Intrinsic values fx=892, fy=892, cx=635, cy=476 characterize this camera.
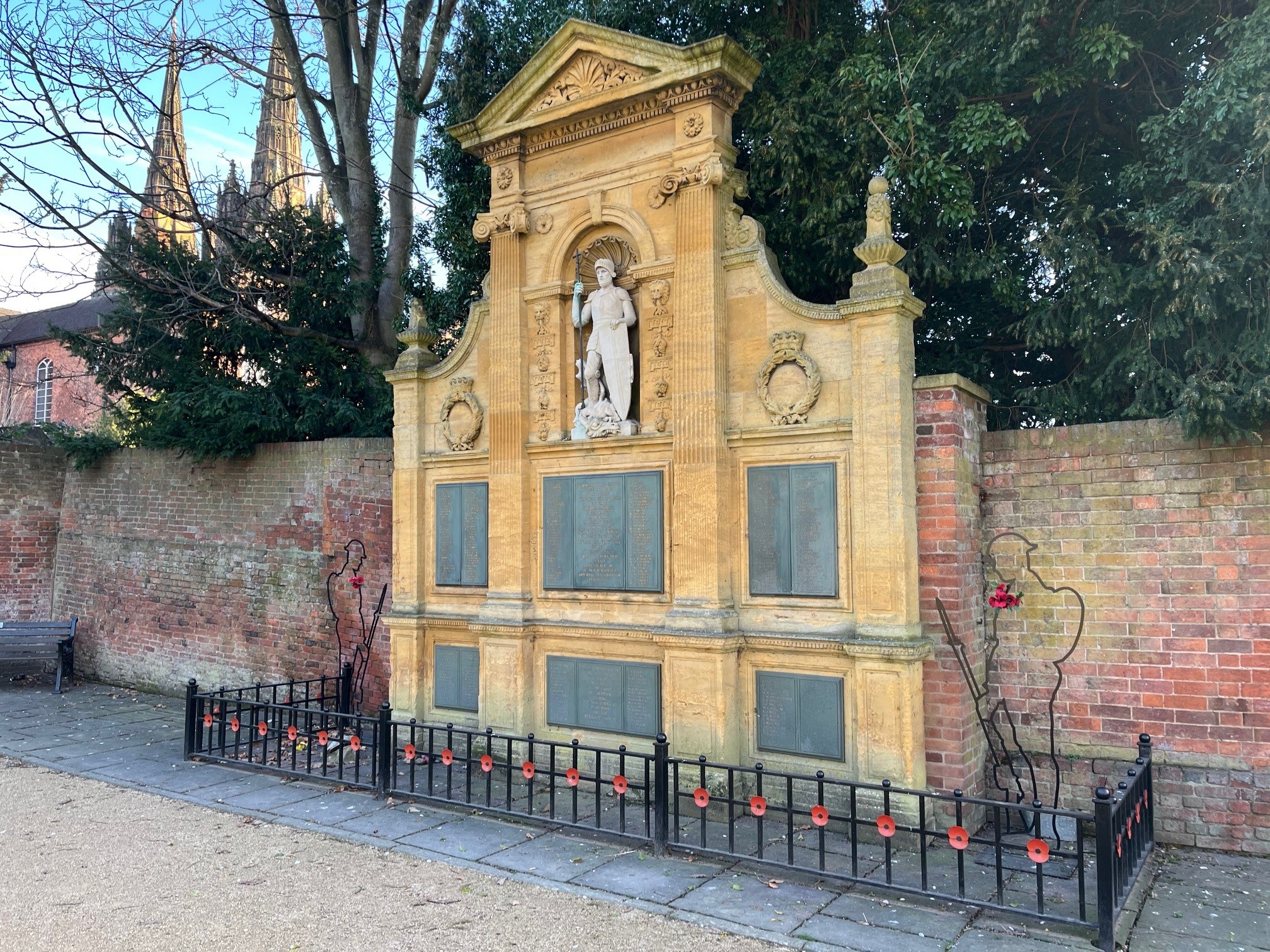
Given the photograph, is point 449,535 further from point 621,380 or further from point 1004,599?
point 1004,599

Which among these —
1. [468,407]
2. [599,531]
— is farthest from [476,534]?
[599,531]

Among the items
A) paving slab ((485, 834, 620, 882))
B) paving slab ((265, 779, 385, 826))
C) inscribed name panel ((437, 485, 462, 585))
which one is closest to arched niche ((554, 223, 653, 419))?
inscribed name panel ((437, 485, 462, 585))

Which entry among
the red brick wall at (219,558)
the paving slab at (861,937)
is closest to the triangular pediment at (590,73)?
the red brick wall at (219,558)

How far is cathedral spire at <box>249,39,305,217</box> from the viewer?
1299 cm

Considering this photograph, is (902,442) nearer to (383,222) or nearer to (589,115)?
(589,115)

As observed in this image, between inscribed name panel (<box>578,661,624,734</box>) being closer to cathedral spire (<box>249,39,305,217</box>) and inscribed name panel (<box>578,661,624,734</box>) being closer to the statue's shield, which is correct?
the statue's shield

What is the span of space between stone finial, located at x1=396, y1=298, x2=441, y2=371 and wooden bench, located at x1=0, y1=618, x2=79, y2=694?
8.05m

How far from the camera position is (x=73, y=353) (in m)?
12.7

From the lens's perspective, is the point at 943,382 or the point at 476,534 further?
the point at 476,534

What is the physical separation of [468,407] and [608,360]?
1.74 m

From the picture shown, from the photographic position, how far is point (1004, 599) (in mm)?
6512

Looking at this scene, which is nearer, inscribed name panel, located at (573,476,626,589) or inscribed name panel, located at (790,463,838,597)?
inscribed name panel, located at (790,463,838,597)

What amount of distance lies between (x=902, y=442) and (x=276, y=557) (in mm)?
8492

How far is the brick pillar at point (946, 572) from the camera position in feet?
21.1
